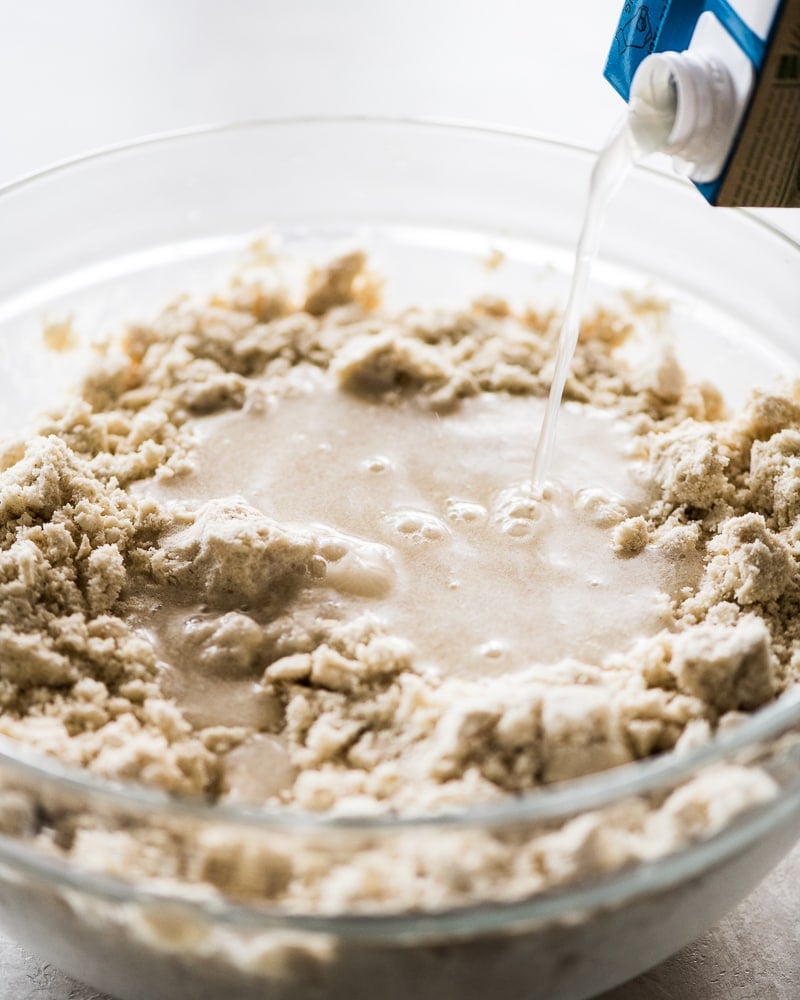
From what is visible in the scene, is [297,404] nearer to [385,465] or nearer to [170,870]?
[385,465]

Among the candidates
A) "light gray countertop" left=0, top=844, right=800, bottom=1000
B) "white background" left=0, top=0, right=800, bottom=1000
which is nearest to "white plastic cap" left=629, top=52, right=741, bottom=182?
"light gray countertop" left=0, top=844, right=800, bottom=1000

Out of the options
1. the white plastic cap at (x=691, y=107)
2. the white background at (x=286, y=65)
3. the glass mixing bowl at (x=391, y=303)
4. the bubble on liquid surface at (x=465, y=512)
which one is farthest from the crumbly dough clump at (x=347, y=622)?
the white background at (x=286, y=65)

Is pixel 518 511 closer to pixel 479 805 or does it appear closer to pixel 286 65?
pixel 479 805

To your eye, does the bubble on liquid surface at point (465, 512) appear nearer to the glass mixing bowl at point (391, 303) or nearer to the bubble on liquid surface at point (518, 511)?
the bubble on liquid surface at point (518, 511)

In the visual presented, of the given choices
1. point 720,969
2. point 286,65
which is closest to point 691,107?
point 720,969

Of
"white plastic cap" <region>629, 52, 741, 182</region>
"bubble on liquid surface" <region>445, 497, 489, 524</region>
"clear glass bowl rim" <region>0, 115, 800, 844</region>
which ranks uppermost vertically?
"white plastic cap" <region>629, 52, 741, 182</region>

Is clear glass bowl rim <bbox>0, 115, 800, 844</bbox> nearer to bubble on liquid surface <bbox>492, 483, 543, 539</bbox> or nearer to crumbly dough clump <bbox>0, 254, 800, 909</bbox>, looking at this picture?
crumbly dough clump <bbox>0, 254, 800, 909</bbox>

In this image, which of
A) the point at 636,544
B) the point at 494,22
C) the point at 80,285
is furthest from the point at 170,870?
the point at 494,22
